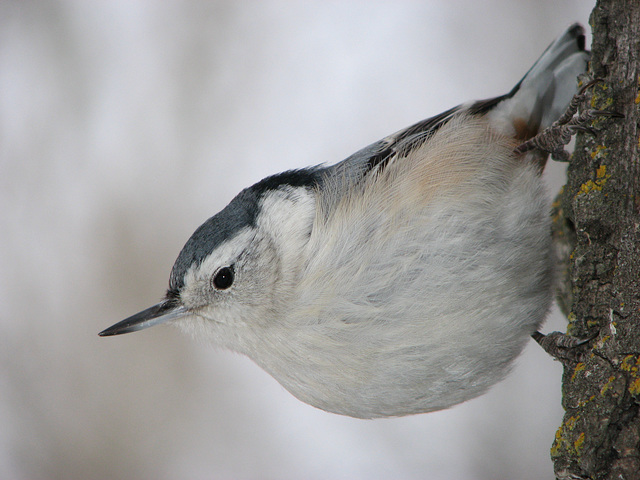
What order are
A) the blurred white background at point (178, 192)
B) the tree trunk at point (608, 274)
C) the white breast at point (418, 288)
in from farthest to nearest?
the blurred white background at point (178, 192) < the white breast at point (418, 288) < the tree trunk at point (608, 274)

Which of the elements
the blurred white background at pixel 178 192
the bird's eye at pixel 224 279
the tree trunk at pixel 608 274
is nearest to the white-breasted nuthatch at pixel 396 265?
the bird's eye at pixel 224 279

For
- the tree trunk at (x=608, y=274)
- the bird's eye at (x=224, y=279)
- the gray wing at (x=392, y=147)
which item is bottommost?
the tree trunk at (x=608, y=274)

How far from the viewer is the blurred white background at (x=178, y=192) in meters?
2.10

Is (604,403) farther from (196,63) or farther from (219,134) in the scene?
(196,63)

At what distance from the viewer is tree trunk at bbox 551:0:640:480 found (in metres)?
0.85

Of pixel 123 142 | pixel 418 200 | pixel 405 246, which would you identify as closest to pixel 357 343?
pixel 405 246

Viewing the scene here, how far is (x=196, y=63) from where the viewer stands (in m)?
2.28

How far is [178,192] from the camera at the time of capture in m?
2.24

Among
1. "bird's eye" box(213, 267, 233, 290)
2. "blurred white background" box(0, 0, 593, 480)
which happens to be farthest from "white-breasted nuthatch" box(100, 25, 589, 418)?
"blurred white background" box(0, 0, 593, 480)

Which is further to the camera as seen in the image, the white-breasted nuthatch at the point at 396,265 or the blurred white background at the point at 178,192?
the blurred white background at the point at 178,192

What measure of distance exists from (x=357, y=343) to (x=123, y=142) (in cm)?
165

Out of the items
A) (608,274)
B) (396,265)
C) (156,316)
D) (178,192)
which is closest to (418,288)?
(396,265)

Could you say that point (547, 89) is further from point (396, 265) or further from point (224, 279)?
point (224, 279)

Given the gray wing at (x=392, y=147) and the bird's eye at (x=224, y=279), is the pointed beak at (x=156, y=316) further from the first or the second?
the gray wing at (x=392, y=147)
